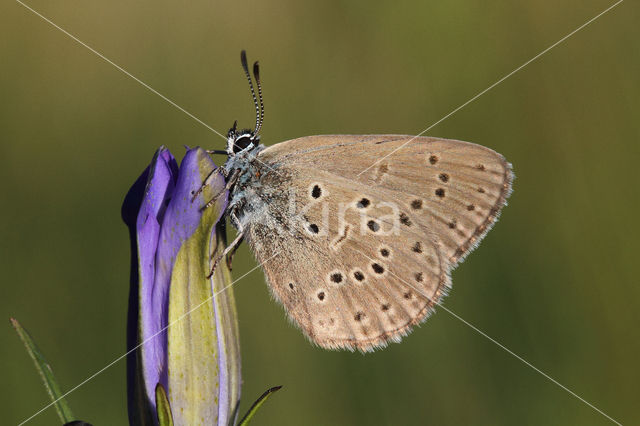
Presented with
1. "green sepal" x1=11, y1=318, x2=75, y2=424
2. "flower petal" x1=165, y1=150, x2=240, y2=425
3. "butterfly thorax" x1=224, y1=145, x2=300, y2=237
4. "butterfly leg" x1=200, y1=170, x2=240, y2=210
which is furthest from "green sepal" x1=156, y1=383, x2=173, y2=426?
"butterfly thorax" x1=224, y1=145, x2=300, y2=237

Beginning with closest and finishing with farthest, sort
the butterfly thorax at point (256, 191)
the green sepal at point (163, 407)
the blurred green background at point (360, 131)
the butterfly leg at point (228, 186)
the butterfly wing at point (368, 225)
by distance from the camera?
the green sepal at point (163, 407)
the butterfly leg at point (228, 186)
the butterfly thorax at point (256, 191)
the butterfly wing at point (368, 225)
the blurred green background at point (360, 131)

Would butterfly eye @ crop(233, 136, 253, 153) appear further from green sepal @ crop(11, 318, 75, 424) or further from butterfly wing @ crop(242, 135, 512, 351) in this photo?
green sepal @ crop(11, 318, 75, 424)

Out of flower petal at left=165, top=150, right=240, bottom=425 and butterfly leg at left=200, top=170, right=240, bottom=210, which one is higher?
butterfly leg at left=200, top=170, right=240, bottom=210

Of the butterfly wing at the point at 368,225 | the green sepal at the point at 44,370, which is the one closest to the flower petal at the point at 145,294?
the green sepal at the point at 44,370

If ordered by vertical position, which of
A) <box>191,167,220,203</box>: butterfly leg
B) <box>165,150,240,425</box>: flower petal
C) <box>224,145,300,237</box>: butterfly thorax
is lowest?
<box>165,150,240,425</box>: flower petal

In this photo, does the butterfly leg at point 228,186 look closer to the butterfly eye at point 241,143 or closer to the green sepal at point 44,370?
the butterfly eye at point 241,143

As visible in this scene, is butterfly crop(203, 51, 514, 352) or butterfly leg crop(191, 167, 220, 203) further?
butterfly crop(203, 51, 514, 352)

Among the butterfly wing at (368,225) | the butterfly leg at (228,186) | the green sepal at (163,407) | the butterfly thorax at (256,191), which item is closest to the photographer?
the green sepal at (163,407)

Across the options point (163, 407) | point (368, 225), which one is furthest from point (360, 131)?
point (163, 407)
